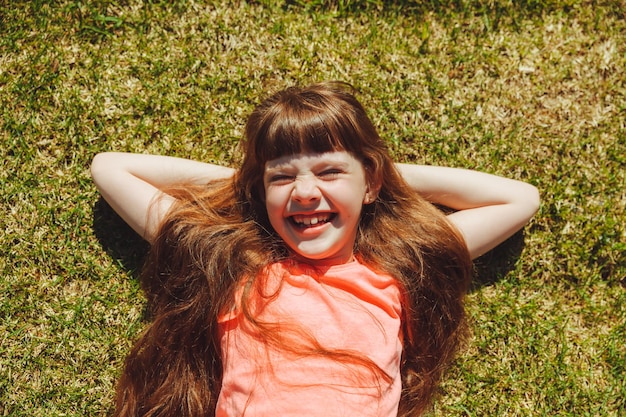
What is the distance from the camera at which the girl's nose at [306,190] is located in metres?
2.51

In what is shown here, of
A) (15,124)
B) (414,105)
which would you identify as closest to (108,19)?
(15,124)

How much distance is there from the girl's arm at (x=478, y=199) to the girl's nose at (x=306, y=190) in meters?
0.75

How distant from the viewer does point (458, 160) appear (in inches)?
132

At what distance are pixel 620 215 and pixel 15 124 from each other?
347 cm

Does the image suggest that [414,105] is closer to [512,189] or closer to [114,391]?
[512,189]

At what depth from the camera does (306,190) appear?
2.51m

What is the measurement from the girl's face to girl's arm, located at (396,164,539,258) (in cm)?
55

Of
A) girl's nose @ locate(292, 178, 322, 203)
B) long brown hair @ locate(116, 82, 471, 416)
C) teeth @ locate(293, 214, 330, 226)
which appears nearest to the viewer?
girl's nose @ locate(292, 178, 322, 203)

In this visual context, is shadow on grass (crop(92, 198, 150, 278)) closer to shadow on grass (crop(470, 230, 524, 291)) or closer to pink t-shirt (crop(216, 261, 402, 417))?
pink t-shirt (crop(216, 261, 402, 417))

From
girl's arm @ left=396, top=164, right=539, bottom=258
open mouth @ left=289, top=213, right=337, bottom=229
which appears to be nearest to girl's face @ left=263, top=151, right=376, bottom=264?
open mouth @ left=289, top=213, right=337, bottom=229

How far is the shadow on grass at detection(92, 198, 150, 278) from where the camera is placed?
3242 mm

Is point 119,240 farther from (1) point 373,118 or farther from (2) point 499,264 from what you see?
(2) point 499,264

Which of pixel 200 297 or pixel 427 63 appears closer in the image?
pixel 200 297

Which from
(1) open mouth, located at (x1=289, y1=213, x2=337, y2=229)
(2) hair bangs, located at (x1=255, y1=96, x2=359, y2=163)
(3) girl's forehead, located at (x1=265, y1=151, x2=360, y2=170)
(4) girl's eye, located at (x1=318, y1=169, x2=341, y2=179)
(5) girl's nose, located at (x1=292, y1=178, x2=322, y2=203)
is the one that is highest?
(2) hair bangs, located at (x1=255, y1=96, x2=359, y2=163)
